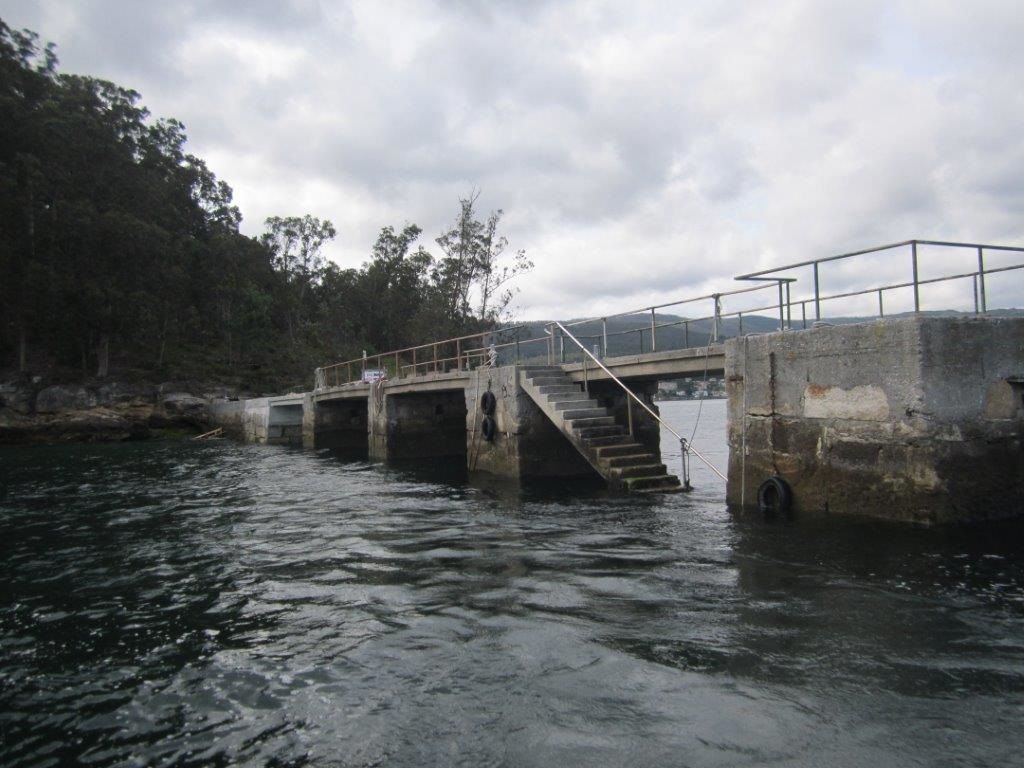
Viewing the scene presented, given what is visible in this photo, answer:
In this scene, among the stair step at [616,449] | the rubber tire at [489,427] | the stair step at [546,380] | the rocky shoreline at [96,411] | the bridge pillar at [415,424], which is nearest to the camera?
the stair step at [616,449]

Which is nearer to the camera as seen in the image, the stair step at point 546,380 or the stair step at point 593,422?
the stair step at point 593,422

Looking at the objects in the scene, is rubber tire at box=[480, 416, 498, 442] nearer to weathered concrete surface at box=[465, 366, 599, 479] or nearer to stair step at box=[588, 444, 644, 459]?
weathered concrete surface at box=[465, 366, 599, 479]

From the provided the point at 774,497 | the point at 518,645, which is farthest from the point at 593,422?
the point at 518,645

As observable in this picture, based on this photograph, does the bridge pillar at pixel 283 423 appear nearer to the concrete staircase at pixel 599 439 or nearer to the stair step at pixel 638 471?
the concrete staircase at pixel 599 439

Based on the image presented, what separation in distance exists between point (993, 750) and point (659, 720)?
1.91 metres

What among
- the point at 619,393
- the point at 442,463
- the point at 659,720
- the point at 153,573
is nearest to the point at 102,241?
the point at 442,463

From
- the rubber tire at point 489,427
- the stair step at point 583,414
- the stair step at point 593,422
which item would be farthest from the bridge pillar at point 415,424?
the stair step at point 593,422

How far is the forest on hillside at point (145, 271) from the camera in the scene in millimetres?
43688

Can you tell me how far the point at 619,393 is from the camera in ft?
64.2

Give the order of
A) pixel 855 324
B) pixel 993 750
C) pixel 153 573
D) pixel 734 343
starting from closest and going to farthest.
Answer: pixel 993 750 → pixel 153 573 → pixel 855 324 → pixel 734 343

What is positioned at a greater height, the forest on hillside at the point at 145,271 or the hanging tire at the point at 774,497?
the forest on hillside at the point at 145,271

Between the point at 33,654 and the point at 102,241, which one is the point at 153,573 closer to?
the point at 33,654

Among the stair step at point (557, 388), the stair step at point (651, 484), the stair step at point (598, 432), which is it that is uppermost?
the stair step at point (557, 388)

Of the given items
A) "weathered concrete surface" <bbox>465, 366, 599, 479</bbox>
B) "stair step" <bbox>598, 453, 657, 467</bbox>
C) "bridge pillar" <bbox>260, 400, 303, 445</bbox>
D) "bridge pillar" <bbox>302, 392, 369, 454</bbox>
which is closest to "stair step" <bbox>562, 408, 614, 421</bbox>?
"stair step" <bbox>598, 453, 657, 467</bbox>
